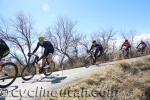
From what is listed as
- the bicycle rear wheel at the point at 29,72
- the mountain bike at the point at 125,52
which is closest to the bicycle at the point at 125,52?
the mountain bike at the point at 125,52

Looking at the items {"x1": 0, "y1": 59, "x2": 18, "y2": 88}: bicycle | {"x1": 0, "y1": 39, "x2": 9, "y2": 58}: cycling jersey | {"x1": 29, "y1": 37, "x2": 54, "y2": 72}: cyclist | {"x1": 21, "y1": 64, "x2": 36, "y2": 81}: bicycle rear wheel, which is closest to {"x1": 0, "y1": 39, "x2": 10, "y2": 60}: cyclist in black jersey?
{"x1": 0, "y1": 39, "x2": 9, "y2": 58}: cycling jersey

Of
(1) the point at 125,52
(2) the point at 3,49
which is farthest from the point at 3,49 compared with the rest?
(1) the point at 125,52

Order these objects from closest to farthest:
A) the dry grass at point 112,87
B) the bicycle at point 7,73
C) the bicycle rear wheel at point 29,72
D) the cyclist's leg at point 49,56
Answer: the dry grass at point 112,87
the bicycle at point 7,73
the bicycle rear wheel at point 29,72
the cyclist's leg at point 49,56

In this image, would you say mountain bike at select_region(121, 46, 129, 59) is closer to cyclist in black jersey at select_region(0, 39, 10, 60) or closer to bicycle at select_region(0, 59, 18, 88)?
bicycle at select_region(0, 59, 18, 88)

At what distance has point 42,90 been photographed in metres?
9.98

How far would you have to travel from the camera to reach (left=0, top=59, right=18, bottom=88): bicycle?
405 inches

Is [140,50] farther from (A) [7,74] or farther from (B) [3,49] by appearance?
(B) [3,49]

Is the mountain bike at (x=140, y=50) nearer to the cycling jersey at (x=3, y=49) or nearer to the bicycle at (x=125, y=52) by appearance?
the bicycle at (x=125, y=52)

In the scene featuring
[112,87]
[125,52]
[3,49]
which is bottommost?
[112,87]

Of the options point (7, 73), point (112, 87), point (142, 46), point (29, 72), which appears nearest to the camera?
point (112, 87)

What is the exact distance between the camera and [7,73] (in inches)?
408

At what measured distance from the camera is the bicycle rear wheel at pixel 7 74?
10.3 m

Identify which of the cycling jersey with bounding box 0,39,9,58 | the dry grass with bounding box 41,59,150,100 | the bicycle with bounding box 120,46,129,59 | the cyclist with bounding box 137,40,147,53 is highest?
the cyclist with bounding box 137,40,147,53

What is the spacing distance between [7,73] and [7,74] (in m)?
0.11
